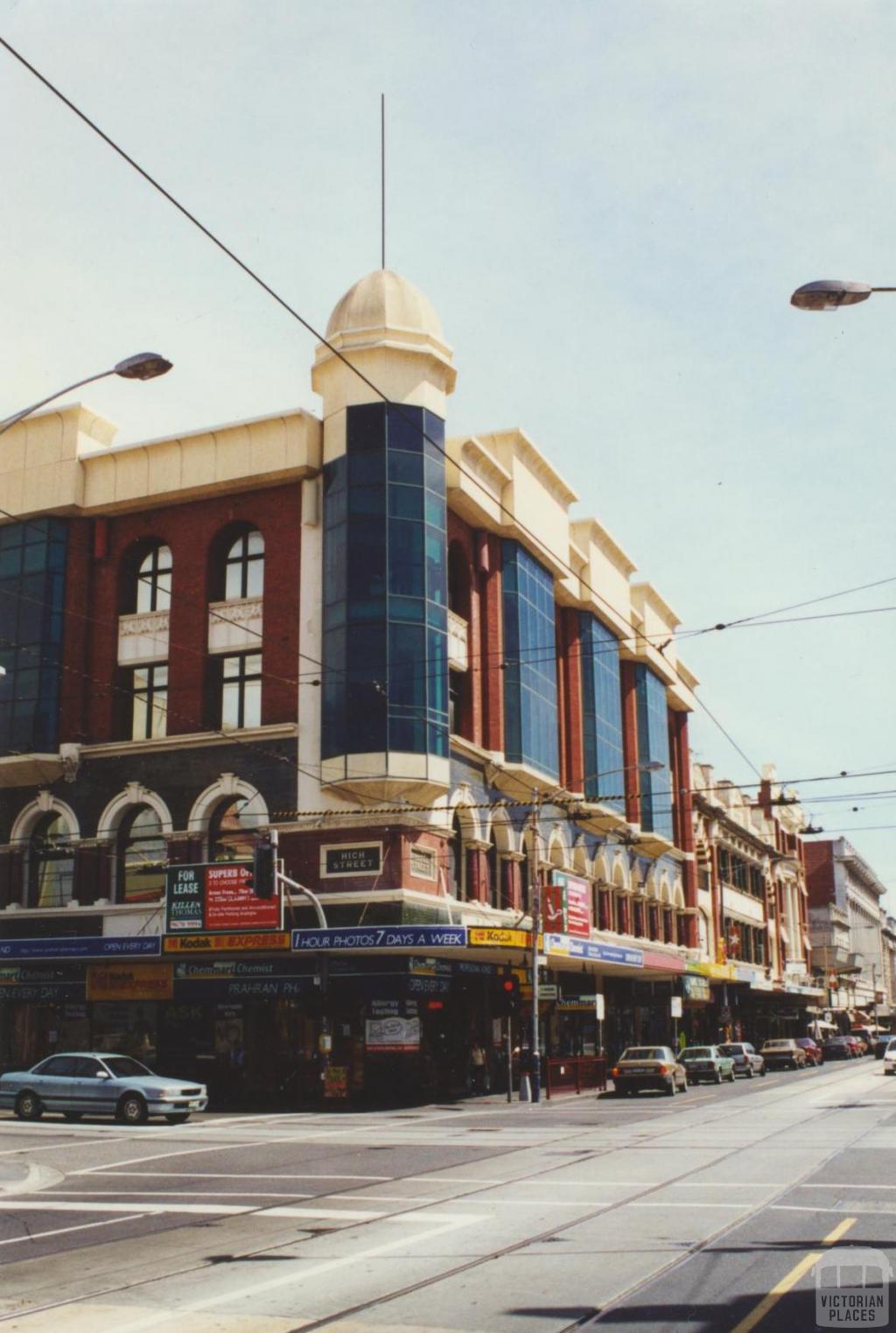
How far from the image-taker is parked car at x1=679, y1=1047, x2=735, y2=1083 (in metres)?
49.2

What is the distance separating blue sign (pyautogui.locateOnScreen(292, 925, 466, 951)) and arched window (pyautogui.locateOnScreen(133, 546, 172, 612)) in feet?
41.5

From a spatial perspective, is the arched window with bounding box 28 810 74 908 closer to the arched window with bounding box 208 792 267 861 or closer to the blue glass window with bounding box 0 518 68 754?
the blue glass window with bounding box 0 518 68 754

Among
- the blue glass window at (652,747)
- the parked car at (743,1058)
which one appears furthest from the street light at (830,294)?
the blue glass window at (652,747)

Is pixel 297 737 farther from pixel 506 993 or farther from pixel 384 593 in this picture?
pixel 506 993

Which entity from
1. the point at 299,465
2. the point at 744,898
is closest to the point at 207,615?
the point at 299,465

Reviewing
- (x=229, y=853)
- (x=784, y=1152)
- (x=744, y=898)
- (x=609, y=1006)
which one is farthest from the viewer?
(x=744, y=898)

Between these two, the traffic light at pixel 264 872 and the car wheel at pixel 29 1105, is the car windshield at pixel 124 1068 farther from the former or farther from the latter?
the traffic light at pixel 264 872

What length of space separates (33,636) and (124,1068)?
649 inches

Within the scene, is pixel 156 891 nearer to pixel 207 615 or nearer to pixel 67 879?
pixel 67 879

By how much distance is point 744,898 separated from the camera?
85812 mm

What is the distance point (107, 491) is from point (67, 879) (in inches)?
476

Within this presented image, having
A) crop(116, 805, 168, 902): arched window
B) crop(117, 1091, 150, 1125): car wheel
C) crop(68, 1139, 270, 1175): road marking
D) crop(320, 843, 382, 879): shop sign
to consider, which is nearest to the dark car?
crop(320, 843, 382, 879): shop sign

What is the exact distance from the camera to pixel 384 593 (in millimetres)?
38562

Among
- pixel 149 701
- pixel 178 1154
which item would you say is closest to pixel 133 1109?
pixel 178 1154
